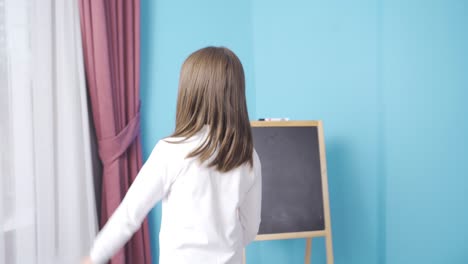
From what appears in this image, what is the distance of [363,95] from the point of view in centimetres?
270

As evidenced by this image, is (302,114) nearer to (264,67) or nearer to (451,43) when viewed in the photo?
(264,67)

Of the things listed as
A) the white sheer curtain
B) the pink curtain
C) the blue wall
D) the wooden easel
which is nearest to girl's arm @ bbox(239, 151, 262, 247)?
the wooden easel

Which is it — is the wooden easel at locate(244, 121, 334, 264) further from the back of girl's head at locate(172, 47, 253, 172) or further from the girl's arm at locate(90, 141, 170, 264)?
the girl's arm at locate(90, 141, 170, 264)

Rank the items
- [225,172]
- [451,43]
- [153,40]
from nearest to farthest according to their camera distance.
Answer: [225,172] → [451,43] → [153,40]

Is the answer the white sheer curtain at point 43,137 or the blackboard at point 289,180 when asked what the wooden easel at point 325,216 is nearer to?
the blackboard at point 289,180

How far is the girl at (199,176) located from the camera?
1.15 m

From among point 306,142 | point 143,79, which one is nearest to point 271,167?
point 306,142

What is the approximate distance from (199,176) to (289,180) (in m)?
1.30

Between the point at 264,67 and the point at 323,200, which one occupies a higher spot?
the point at 264,67

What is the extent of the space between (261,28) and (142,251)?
5.36 feet

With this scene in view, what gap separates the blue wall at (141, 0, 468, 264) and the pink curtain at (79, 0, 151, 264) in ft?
0.46

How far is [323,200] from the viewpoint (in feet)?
7.97

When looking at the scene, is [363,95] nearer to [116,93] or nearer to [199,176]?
[116,93]

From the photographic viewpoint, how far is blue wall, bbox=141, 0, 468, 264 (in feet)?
8.52
